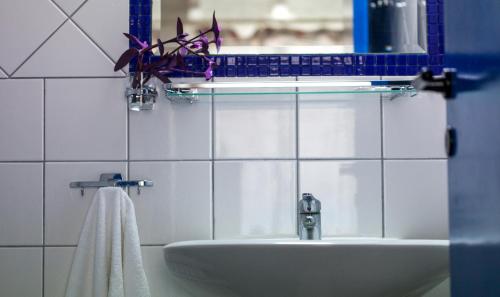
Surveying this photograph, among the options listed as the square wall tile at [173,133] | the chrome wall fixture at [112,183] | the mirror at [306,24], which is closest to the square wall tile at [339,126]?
the mirror at [306,24]

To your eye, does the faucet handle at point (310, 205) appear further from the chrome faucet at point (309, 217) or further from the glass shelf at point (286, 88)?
the glass shelf at point (286, 88)

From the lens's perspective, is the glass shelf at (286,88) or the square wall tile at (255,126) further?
the square wall tile at (255,126)

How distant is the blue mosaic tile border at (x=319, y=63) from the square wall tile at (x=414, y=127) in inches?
3.4

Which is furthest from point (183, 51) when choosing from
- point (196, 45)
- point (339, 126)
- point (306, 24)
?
point (339, 126)

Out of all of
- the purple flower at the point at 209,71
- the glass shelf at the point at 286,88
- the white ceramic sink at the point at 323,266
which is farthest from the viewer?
the purple flower at the point at 209,71

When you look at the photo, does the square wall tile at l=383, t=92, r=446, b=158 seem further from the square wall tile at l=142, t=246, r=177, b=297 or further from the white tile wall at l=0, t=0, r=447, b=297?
the square wall tile at l=142, t=246, r=177, b=297

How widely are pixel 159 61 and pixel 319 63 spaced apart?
0.40 m

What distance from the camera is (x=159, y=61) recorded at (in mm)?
1494

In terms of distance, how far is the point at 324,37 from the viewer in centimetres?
158

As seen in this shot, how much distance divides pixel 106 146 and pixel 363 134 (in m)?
0.65

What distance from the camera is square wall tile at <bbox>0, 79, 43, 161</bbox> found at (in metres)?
1.54

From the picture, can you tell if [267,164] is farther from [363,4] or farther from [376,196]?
[363,4]

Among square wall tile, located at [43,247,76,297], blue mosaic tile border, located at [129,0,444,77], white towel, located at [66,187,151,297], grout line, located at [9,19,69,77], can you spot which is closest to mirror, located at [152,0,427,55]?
blue mosaic tile border, located at [129,0,444,77]

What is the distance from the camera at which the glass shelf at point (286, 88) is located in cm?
138
